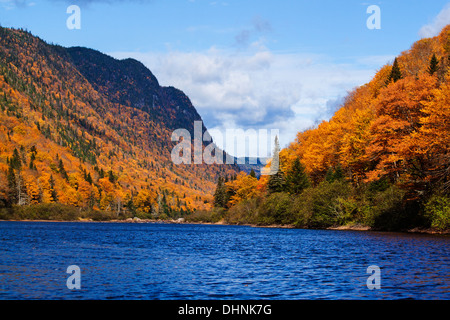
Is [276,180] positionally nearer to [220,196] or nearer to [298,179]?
[298,179]

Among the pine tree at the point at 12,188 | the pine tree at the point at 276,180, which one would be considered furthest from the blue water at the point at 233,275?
the pine tree at the point at 12,188

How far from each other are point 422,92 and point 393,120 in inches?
197

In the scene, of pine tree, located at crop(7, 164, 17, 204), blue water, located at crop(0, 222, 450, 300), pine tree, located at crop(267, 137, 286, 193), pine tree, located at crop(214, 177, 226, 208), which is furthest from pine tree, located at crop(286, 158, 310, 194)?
pine tree, located at crop(7, 164, 17, 204)

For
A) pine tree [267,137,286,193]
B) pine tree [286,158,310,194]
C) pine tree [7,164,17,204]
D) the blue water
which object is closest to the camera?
the blue water

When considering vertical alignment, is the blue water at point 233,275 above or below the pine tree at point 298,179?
below

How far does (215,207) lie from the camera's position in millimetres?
177000

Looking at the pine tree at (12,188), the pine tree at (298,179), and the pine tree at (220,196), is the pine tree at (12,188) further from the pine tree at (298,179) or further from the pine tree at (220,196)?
the pine tree at (298,179)

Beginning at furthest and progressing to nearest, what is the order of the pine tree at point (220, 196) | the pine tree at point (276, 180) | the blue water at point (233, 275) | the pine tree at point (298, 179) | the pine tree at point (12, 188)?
1. the pine tree at point (220, 196)
2. the pine tree at point (12, 188)
3. the pine tree at point (276, 180)
4. the pine tree at point (298, 179)
5. the blue water at point (233, 275)

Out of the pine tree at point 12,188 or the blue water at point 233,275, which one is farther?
the pine tree at point 12,188

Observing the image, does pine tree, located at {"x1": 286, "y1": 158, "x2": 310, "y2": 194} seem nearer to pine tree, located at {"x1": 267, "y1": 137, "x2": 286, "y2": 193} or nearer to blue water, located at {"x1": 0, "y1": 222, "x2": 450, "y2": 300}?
pine tree, located at {"x1": 267, "y1": 137, "x2": 286, "y2": 193}

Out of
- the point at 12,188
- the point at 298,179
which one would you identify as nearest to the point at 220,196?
the point at 298,179
